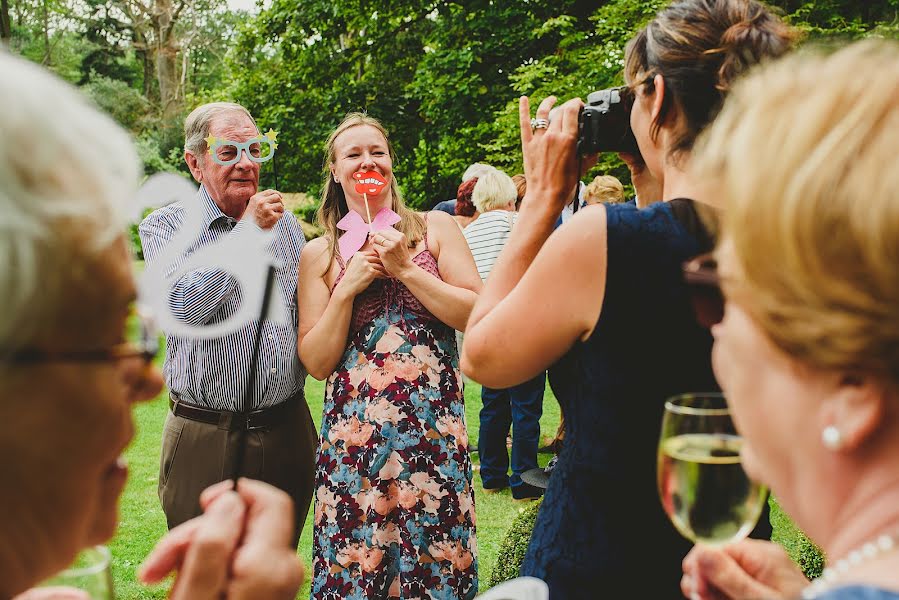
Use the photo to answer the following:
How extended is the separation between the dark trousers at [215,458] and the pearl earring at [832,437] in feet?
8.61

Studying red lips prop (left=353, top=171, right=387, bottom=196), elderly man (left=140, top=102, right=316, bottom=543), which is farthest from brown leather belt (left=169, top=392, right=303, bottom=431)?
red lips prop (left=353, top=171, right=387, bottom=196)

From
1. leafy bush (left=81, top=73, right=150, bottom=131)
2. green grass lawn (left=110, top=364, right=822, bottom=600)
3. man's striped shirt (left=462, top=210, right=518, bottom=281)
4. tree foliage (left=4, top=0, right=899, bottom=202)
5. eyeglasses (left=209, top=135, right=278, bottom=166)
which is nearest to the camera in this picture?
eyeglasses (left=209, top=135, right=278, bottom=166)

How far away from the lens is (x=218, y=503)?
1217 mm

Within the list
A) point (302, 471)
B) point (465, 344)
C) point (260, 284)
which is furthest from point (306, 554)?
point (260, 284)

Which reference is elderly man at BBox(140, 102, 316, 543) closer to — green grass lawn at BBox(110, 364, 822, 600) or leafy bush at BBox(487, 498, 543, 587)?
leafy bush at BBox(487, 498, 543, 587)

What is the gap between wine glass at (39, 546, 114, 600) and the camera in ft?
3.58

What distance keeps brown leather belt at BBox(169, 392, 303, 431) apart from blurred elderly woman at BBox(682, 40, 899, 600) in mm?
2554

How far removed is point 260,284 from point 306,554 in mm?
3899

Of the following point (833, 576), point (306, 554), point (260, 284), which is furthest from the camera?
point (306, 554)

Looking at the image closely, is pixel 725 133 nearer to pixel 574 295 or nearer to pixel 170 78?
pixel 574 295

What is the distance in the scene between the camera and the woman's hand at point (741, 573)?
1.23 meters

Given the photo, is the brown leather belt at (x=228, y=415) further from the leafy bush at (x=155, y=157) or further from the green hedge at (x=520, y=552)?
the leafy bush at (x=155, y=157)

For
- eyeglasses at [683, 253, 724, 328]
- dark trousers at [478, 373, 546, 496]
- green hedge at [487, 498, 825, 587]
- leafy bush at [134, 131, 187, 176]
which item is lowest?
dark trousers at [478, 373, 546, 496]

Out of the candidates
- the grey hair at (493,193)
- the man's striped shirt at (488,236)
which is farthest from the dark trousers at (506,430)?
the grey hair at (493,193)
